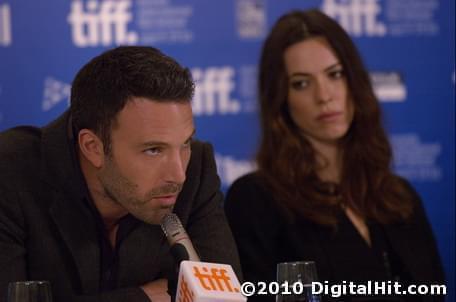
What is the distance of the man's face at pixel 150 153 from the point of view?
91.4 inches

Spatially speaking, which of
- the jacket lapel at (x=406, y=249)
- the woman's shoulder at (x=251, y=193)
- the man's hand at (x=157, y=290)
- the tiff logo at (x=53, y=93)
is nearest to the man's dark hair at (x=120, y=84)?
the man's hand at (x=157, y=290)

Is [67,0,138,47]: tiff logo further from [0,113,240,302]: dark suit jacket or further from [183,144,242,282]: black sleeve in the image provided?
[0,113,240,302]: dark suit jacket

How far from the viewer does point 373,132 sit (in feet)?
11.4

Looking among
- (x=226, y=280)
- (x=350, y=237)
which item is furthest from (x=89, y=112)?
(x=350, y=237)

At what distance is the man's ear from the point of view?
2449mm

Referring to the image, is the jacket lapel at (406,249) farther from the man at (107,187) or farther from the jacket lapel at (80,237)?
the jacket lapel at (80,237)

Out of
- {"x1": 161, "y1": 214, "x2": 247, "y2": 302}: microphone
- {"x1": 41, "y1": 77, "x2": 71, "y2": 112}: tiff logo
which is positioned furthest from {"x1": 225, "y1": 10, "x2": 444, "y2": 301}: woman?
{"x1": 161, "y1": 214, "x2": 247, "y2": 302}: microphone

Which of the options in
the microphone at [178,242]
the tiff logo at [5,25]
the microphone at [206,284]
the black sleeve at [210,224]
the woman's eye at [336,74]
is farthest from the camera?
the tiff logo at [5,25]

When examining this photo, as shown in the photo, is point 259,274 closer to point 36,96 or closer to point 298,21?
point 298,21

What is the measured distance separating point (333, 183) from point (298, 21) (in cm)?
64

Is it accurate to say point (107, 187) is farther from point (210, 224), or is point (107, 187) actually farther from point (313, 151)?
point (313, 151)

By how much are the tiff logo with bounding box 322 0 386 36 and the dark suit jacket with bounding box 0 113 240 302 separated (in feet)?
6.16

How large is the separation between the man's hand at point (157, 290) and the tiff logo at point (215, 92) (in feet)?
5.76

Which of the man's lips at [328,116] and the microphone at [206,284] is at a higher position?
the man's lips at [328,116]
